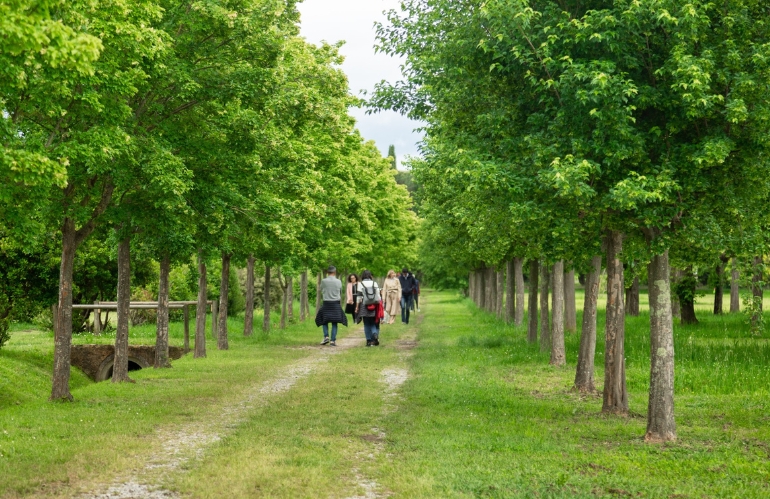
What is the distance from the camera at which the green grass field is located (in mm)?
7906

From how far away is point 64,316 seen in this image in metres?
13.5

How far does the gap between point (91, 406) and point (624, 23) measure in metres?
9.25

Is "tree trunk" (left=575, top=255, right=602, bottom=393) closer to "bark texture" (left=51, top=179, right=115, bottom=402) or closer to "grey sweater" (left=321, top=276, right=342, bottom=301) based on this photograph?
"bark texture" (left=51, top=179, right=115, bottom=402)

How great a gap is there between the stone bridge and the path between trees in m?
8.71

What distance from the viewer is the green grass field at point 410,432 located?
7906 millimetres

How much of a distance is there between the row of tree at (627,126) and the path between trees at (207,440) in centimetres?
358

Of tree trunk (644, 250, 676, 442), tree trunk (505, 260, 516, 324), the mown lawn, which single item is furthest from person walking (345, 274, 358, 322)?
tree trunk (644, 250, 676, 442)

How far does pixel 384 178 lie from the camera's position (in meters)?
46.5

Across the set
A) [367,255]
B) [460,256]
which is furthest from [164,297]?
[367,255]

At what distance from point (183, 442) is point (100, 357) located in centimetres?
1738

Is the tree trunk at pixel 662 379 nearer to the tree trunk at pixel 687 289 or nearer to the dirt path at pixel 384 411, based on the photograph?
the dirt path at pixel 384 411

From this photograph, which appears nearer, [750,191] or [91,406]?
[750,191]

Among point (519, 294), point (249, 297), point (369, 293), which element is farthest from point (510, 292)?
point (249, 297)

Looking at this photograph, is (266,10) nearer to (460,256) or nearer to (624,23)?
(624,23)
